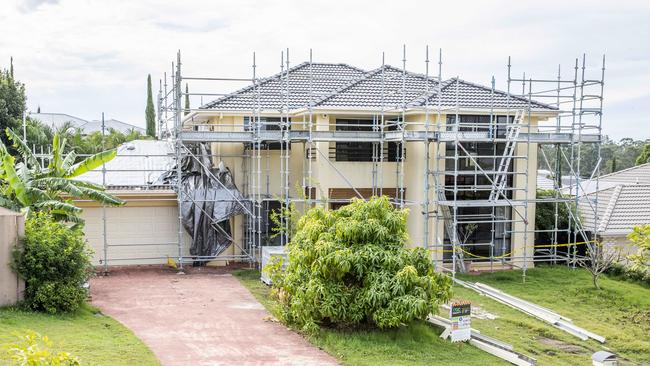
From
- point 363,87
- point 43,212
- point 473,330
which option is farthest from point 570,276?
point 43,212

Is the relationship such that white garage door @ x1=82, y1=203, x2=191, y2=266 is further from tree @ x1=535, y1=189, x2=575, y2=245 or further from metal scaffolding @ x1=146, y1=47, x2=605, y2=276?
tree @ x1=535, y1=189, x2=575, y2=245

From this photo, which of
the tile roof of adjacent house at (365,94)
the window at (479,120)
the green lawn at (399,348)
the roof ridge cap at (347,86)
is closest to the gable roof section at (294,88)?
Answer: the tile roof of adjacent house at (365,94)

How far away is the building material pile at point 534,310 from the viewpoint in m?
14.5

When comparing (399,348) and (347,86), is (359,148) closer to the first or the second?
(347,86)

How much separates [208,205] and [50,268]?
7298mm

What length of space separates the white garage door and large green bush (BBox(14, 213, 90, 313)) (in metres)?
6.25

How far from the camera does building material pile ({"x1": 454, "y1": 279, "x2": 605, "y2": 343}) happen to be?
14.5 meters

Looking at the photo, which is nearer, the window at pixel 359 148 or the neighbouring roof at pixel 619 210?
the window at pixel 359 148

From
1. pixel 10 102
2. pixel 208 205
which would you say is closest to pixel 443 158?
pixel 208 205

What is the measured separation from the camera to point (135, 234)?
21250 millimetres

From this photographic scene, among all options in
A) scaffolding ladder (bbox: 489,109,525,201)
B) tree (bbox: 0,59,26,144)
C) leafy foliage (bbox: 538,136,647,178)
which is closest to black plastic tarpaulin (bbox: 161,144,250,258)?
scaffolding ladder (bbox: 489,109,525,201)

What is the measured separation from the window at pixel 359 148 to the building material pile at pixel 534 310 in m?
5.05

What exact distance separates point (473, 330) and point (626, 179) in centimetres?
2066

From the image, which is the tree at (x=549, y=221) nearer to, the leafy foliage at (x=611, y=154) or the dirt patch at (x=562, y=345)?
the dirt patch at (x=562, y=345)
